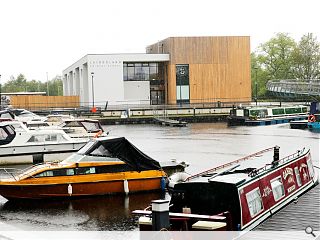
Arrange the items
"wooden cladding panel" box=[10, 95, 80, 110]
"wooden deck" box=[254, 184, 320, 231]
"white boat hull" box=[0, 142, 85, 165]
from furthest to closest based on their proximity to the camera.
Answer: "wooden cladding panel" box=[10, 95, 80, 110], "white boat hull" box=[0, 142, 85, 165], "wooden deck" box=[254, 184, 320, 231]

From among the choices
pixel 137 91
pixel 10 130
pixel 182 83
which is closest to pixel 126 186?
pixel 10 130

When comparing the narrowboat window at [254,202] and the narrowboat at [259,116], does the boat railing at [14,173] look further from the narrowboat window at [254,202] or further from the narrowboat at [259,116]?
the narrowboat at [259,116]

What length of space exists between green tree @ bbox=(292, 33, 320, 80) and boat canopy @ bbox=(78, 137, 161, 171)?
245 ft

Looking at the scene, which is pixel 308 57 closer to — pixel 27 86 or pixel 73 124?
pixel 73 124

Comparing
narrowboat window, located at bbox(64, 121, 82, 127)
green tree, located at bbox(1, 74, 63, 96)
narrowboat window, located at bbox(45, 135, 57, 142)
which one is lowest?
narrowboat window, located at bbox(45, 135, 57, 142)

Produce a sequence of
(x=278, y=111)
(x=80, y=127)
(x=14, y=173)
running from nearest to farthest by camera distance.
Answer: (x=14, y=173) < (x=80, y=127) < (x=278, y=111)

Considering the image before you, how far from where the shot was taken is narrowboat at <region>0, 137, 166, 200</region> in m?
21.2

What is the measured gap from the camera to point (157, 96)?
84.8 metres

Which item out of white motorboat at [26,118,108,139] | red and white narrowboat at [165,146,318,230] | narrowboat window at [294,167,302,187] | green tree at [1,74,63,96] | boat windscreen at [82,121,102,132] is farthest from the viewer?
green tree at [1,74,63,96]

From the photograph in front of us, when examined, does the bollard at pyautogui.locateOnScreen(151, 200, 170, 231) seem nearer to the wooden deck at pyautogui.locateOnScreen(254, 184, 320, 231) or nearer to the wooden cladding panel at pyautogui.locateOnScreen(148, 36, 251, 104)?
the wooden deck at pyautogui.locateOnScreen(254, 184, 320, 231)

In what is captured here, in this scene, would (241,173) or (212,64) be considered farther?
(212,64)

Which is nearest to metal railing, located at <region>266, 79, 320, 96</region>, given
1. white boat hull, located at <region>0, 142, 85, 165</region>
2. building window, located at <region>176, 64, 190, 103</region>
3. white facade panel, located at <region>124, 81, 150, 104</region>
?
building window, located at <region>176, 64, 190, 103</region>

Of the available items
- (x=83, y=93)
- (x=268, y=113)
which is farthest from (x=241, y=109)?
(x=83, y=93)

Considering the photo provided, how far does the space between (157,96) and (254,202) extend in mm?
71516
